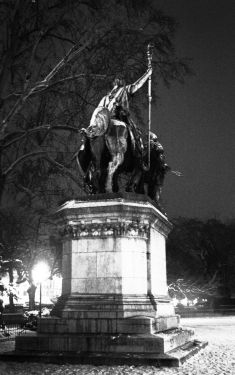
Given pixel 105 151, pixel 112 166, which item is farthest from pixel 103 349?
pixel 105 151

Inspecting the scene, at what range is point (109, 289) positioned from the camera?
11.0m

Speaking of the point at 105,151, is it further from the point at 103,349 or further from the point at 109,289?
the point at 103,349

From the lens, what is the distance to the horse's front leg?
1202 centimetres

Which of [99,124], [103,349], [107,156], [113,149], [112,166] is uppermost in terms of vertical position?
[99,124]

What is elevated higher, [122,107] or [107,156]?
[122,107]

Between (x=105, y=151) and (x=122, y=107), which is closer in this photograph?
(x=105, y=151)

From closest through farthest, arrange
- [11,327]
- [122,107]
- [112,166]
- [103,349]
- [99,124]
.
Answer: [103,349] < [112,166] < [99,124] < [122,107] < [11,327]

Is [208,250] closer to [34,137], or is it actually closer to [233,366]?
[34,137]

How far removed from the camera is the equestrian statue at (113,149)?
12172 mm

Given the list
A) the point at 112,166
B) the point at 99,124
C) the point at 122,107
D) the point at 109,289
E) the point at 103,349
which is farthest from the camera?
the point at 122,107

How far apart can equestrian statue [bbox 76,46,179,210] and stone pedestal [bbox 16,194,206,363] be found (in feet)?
2.65

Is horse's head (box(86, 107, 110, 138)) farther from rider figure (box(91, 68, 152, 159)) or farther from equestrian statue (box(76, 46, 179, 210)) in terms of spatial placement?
rider figure (box(91, 68, 152, 159))

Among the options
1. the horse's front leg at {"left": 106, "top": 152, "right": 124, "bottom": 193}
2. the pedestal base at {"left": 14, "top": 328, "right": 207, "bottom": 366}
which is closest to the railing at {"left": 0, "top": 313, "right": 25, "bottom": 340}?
the pedestal base at {"left": 14, "top": 328, "right": 207, "bottom": 366}

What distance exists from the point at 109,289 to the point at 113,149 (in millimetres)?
3248
